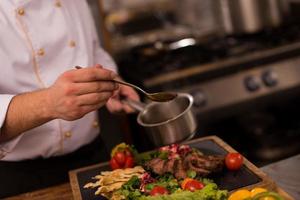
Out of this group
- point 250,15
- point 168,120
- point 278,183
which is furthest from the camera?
point 250,15

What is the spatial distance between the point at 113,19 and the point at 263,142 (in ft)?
4.41

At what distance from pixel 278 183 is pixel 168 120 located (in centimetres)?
34

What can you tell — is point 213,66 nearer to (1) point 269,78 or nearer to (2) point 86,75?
(1) point 269,78

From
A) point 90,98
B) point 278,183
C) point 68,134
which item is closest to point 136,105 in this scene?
point 68,134

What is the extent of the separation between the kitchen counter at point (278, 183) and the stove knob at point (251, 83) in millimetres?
899

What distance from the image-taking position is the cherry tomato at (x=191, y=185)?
1051mm

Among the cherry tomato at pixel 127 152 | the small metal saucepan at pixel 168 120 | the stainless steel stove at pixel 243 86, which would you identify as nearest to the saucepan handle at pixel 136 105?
the small metal saucepan at pixel 168 120

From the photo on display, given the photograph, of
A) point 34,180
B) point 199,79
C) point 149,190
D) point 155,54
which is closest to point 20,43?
point 34,180

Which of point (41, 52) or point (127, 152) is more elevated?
point (41, 52)

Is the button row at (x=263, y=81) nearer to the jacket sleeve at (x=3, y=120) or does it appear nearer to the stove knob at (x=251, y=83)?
the stove knob at (x=251, y=83)

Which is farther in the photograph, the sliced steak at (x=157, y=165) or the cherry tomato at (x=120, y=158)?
the cherry tomato at (x=120, y=158)

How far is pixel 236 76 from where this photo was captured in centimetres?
213

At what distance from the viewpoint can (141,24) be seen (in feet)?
10.0

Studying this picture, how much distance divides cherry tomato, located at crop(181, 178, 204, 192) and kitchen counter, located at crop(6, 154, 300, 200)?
0.70ft
